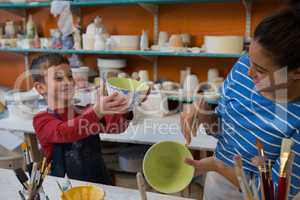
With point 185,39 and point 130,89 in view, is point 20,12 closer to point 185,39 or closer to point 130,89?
point 185,39

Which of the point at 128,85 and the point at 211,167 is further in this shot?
the point at 128,85

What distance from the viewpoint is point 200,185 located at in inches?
86.9

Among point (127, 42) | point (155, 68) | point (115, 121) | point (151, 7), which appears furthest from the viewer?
point (155, 68)

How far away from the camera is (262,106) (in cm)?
96

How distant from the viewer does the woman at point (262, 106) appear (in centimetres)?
79

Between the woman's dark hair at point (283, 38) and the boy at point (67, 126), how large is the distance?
565 millimetres

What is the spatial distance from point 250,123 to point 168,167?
0.28 metres

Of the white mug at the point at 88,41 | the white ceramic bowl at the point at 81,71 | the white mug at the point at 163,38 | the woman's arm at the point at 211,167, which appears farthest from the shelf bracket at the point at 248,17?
the woman's arm at the point at 211,167

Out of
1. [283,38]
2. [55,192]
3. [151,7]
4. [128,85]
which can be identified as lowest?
[55,192]

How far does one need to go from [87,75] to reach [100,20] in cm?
44

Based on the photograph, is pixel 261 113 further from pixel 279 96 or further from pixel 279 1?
pixel 279 1

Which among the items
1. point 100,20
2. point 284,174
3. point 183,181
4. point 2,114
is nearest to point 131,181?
point 2,114

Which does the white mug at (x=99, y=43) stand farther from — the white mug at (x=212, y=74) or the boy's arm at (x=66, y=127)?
the boy's arm at (x=66, y=127)

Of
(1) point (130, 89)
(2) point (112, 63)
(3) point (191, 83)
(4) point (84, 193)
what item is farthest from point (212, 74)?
(4) point (84, 193)
